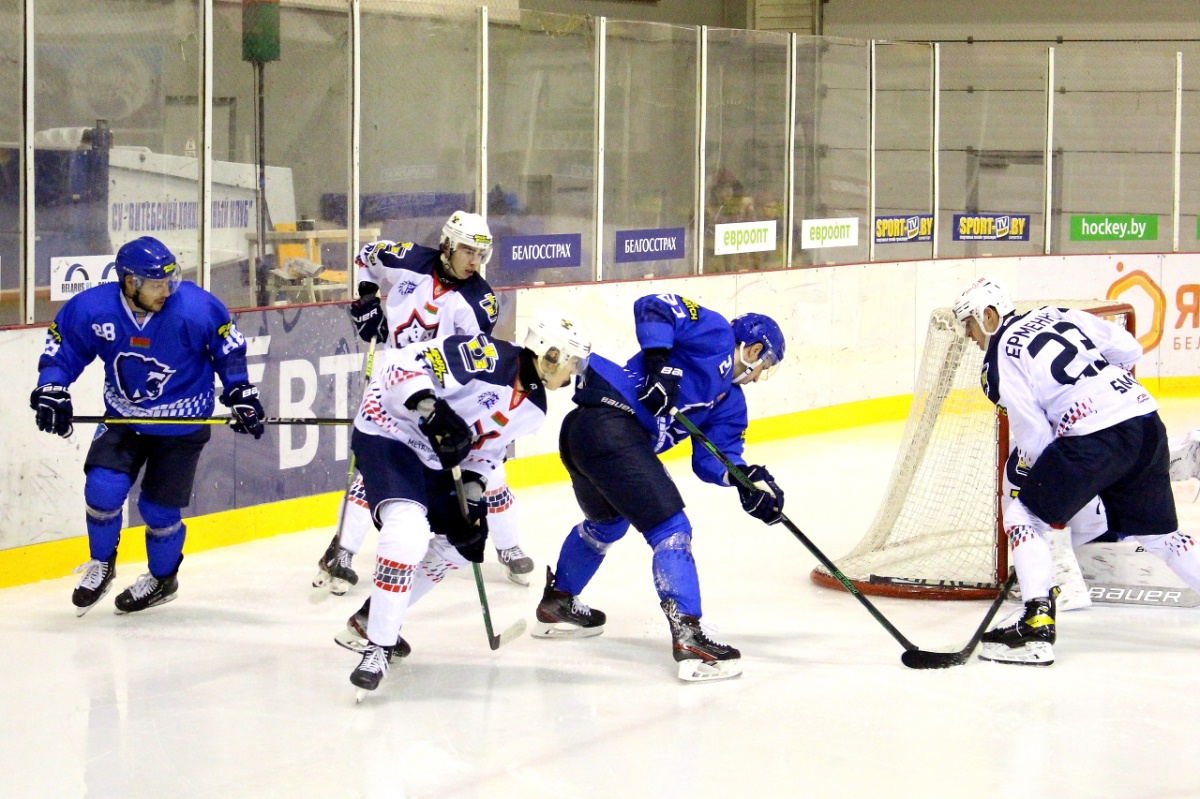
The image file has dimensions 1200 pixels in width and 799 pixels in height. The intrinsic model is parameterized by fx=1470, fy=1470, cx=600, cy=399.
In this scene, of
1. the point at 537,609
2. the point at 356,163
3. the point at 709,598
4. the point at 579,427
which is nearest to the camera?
the point at 579,427

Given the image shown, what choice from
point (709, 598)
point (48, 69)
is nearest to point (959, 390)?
point (709, 598)

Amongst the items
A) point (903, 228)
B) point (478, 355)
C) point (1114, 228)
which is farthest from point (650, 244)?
point (478, 355)

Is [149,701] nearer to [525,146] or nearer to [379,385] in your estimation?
[379,385]

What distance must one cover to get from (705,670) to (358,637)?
93 cm

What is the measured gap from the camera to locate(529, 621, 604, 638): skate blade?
13.9 feet

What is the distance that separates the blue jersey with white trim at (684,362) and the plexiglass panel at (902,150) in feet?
16.1

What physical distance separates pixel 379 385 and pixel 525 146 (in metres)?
3.53

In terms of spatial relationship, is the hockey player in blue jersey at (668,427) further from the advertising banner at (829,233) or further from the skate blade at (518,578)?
the advertising banner at (829,233)

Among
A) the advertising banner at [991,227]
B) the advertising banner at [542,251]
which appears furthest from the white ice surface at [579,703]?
the advertising banner at [991,227]

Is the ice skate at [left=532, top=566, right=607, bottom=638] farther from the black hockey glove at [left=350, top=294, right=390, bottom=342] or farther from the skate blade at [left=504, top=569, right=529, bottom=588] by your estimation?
the black hockey glove at [left=350, top=294, right=390, bottom=342]

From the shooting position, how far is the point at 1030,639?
3.94 metres

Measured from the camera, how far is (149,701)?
3709 millimetres

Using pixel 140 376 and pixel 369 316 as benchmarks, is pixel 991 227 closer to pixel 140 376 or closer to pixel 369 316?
pixel 369 316

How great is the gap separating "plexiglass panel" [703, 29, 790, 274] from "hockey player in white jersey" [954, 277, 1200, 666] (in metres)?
3.84
